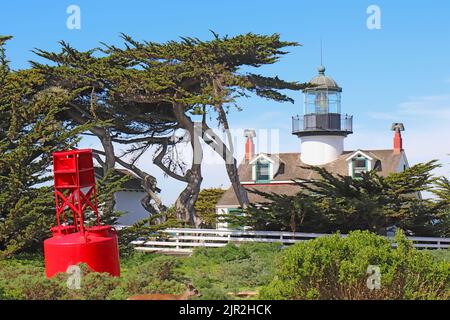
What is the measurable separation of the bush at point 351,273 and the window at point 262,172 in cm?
2919

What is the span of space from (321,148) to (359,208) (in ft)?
54.3

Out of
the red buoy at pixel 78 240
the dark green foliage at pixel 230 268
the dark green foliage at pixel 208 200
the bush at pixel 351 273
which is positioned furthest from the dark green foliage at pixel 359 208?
the dark green foliage at pixel 208 200

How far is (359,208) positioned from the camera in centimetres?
2411

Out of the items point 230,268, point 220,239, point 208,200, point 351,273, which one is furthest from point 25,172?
point 208,200

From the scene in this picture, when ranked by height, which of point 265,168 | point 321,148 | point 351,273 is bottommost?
point 351,273

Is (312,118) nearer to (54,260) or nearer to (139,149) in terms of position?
(139,149)

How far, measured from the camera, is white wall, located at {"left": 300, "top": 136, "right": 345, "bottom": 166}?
132 ft

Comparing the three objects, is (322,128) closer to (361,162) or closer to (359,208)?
(361,162)

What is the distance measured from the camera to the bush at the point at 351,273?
9.98 meters

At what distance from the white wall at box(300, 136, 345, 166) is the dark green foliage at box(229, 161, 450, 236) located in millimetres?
14330

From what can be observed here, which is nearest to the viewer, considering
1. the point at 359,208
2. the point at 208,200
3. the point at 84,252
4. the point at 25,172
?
the point at 84,252

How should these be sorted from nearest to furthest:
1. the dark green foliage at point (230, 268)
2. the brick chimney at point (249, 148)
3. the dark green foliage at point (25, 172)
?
the dark green foliage at point (230, 268)
the dark green foliage at point (25, 172)
the brick chimney at point (249, 148)

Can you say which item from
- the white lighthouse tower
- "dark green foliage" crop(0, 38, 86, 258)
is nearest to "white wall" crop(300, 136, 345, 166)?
the white lighthouse tower

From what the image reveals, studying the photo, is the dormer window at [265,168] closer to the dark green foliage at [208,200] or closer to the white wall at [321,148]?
the white wall at [321,148]
